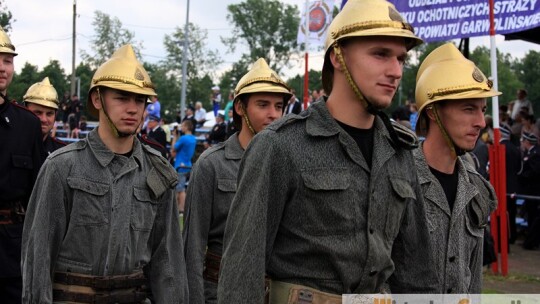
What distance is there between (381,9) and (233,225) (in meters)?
1.12

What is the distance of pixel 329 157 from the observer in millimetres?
3279

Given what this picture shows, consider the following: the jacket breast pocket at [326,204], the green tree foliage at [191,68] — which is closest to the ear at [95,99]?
the jacket breast pocket at [326,204]

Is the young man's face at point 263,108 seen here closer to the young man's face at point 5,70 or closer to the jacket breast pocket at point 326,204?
the young man's face at point 5,70

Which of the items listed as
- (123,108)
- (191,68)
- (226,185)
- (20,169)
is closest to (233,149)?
(226,185)

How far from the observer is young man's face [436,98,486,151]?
4.75 meters

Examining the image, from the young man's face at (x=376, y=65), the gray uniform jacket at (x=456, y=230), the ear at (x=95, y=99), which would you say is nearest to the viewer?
the young man's face at (x=376, y=65)

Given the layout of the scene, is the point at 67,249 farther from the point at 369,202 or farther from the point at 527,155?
the point at 527,155

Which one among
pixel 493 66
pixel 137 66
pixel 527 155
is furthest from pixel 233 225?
pixel 527 155

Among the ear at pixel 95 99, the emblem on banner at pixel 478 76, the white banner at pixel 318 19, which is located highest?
the white banner at pixel 318 19

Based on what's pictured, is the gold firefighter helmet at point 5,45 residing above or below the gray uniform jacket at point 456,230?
above

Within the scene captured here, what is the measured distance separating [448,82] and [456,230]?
96 cm

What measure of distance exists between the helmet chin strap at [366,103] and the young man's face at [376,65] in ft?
0.05

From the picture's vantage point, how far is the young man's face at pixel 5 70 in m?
6.38

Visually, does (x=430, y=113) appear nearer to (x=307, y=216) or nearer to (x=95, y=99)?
(x=307, y=216)
